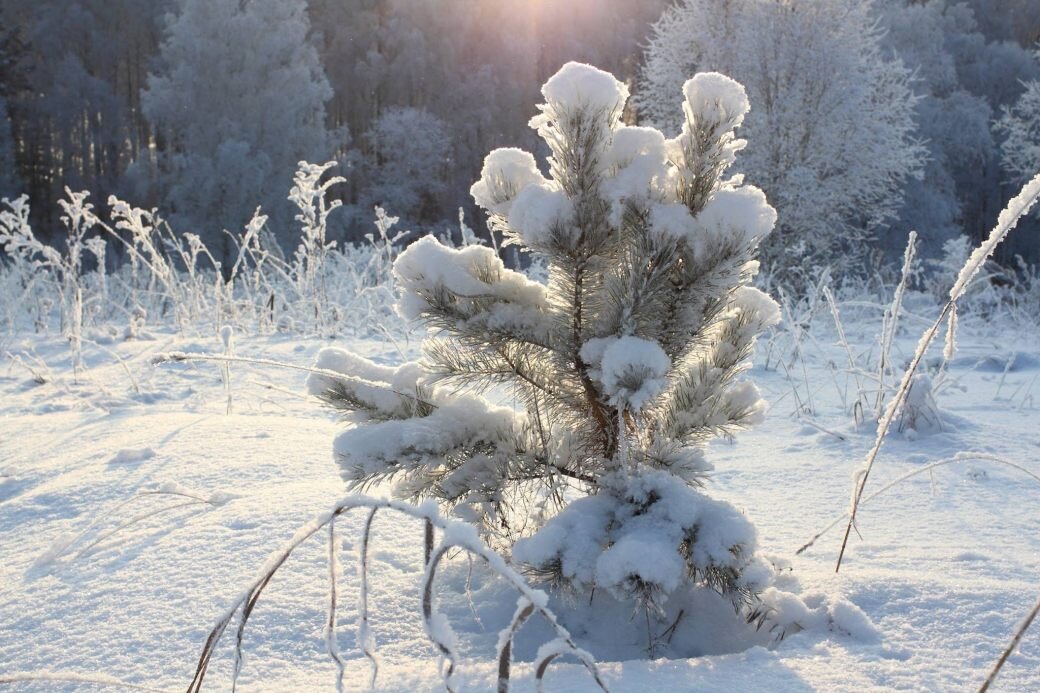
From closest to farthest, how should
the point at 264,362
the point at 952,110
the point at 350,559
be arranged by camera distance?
the point at 264,362 → the point at 350,559 → the point at 952,110

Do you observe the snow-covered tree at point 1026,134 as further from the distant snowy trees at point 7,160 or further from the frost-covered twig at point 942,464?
the distant snowy trees at point 7,160

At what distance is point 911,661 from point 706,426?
0.51 meters

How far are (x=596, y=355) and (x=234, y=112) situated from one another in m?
20.7

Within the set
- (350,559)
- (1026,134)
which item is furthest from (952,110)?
(350,559)

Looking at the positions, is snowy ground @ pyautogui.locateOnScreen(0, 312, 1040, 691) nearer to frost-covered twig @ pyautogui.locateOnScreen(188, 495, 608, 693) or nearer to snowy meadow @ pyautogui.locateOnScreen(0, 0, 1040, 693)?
snowy meadow @ pyautogui.locateOnScreen(0, 0, 1040, 693)

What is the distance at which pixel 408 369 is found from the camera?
1396mm

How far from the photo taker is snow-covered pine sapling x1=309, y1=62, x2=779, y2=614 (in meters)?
1.18

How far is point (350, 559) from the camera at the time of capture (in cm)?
142

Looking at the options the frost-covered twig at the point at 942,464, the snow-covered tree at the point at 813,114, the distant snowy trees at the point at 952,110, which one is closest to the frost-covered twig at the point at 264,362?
the frost-covered twig at the point at 942,464

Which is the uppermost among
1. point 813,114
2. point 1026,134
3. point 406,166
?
point 406,166

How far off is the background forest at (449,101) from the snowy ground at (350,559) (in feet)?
29.7

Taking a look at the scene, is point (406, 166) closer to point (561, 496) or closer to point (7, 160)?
point (7, 160)

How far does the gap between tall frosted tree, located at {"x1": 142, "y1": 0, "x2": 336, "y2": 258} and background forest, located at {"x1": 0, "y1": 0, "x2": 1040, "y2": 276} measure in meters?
0.06

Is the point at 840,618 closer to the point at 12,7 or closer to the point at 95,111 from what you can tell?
the point at 95,111
